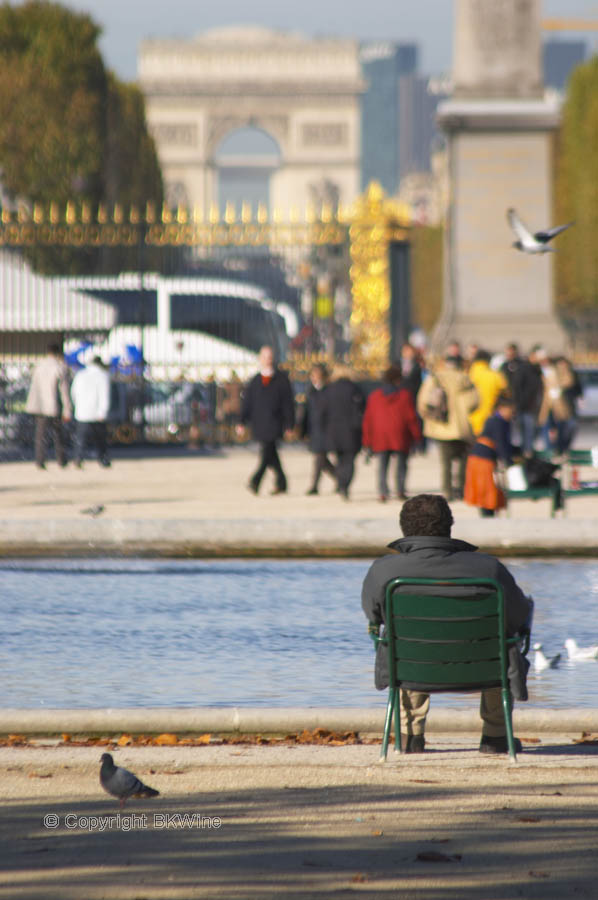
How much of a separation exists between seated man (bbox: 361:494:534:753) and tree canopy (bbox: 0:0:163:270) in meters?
38.3

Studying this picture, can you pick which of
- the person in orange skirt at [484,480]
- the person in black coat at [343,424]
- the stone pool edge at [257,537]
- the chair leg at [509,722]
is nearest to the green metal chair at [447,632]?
the chair leg at [509,722]

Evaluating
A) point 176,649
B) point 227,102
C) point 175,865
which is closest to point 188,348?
point 176,649

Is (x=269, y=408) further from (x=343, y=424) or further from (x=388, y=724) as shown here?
(x=388, y=724)

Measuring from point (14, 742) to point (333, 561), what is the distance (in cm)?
711

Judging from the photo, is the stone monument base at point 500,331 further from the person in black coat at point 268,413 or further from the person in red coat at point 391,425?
the person in red coat at point 391,425

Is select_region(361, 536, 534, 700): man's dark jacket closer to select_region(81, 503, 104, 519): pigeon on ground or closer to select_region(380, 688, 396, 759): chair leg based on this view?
select_region(380, 688, 396, 759): chair leg

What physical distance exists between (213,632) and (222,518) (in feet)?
14.5

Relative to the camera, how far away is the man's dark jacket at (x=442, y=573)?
669 centimetres


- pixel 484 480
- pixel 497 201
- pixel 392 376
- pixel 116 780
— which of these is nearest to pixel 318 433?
pixel 392 376

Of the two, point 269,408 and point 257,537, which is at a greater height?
point 269,408

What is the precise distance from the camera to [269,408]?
19.0 m

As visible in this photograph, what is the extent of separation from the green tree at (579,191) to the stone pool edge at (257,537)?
4391 cm

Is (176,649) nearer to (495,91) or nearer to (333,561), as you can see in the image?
(333,561)

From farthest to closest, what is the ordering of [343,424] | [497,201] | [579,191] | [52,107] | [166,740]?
1. [579,191]
2. [52,107]
3. [497,201]
4. [343,424]
5. [166,740]
